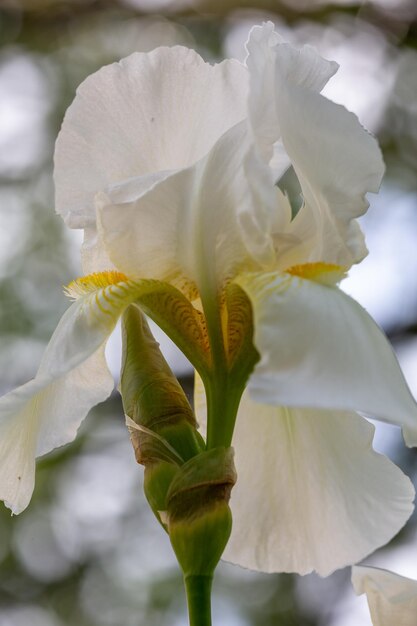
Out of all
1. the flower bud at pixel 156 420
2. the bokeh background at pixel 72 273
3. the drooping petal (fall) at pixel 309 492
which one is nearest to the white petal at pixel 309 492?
the drooping petal (fall) at pixel 309 492

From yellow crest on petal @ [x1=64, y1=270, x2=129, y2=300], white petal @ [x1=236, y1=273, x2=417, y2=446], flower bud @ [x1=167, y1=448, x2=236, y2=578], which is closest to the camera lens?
white petal @ [x1=236, y1=273, x2=417, y2=446]

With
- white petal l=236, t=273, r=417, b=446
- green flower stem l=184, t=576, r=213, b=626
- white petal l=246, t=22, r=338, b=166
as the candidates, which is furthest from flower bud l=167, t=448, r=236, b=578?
white petal l=246, t=22, r=338, b=166

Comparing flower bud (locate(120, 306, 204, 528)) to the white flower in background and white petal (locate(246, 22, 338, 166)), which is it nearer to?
the white flower in background

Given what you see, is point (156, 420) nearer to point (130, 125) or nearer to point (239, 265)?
point (239, 265)

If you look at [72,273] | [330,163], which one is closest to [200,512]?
[330,163]

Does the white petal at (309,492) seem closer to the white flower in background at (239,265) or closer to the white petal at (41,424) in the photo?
the white flower in background at (239,265)

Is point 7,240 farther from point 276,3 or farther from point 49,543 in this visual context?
point 276,3

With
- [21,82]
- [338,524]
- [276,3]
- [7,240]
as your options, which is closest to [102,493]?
[7,240]
